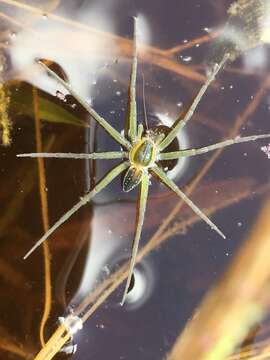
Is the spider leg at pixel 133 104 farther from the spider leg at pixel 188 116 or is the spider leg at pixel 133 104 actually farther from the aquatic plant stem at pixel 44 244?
the aquatic plant stem at pixel 44 244

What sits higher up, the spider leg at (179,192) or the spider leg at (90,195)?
the spider leg at (90,195)

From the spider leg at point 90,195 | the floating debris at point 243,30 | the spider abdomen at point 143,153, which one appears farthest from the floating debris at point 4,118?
the floating debris at point 243,30

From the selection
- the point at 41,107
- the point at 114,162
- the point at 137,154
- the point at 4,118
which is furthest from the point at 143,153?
the point at 4,118

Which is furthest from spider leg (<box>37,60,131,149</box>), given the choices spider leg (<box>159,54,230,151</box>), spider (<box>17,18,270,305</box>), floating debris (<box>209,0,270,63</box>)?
floating debris (<box>209,0,270,63</box>)

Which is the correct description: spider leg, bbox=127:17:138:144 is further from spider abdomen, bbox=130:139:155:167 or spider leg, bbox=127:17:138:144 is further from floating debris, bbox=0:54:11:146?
floating debris, bbox=0:54:11:146

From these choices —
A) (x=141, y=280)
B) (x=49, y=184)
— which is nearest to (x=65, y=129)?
(x=49, y=184)

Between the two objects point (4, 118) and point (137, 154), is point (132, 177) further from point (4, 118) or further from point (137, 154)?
point (4, 118)

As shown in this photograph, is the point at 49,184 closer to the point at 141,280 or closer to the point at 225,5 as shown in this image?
the point at 141,280

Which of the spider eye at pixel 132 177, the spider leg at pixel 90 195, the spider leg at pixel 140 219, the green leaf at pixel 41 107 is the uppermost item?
the green leaf at pixel 41 107
